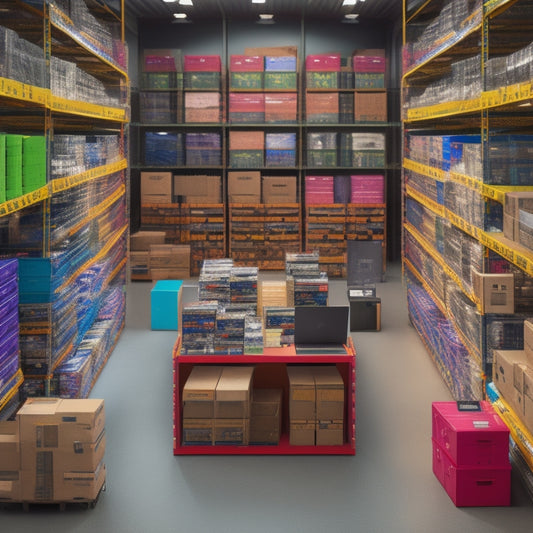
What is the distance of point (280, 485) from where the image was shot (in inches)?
186

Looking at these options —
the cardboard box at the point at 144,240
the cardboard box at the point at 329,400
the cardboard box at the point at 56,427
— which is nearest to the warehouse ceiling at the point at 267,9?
the cardboard box at the point at 144,240

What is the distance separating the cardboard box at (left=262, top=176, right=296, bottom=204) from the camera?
12.3 meters

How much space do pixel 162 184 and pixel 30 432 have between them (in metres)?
8.16

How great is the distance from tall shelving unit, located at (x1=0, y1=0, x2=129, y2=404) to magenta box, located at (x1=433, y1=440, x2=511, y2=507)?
98.0 inches

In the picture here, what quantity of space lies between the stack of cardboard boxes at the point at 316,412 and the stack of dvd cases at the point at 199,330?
0.58 m

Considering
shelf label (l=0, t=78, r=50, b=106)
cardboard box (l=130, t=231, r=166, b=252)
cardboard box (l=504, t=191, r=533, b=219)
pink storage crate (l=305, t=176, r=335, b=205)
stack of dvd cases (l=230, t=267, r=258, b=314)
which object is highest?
shelf label (l=0, t=78, r=50, b=106)

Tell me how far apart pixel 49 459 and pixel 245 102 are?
868cm

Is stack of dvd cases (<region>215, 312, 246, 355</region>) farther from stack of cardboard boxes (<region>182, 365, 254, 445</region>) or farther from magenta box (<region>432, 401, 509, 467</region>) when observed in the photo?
A: magenta box (<region>432, 401, 509, 467</region>)

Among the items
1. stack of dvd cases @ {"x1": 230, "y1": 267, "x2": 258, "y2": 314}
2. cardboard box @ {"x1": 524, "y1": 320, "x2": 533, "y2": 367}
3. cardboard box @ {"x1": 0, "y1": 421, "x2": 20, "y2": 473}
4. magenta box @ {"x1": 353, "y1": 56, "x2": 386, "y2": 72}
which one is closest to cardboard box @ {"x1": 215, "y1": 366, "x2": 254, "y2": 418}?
stack of dvd cases @ {"x1": 230, "y1": 267, "x2": 258, "y2": 314}

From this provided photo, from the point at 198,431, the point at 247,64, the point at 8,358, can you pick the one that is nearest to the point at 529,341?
the point at 198,431

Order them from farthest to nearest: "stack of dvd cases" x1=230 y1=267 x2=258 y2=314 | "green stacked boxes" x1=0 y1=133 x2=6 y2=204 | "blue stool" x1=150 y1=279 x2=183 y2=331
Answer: "blue stool" x1=150 y1=279 x2=183 y2=331 < "stack of dvd cases" x1=230 y1=267 x2=258 y2=314 < "green stacked boxes" x1=0 y1=133 x2=6 y2=204

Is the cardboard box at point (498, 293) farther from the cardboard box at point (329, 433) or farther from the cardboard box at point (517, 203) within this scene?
the cardboard box at point (329, 433)

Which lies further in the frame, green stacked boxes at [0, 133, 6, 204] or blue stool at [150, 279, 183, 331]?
blue stool at [150, 279, 183, 331]

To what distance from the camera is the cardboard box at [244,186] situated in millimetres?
12211
